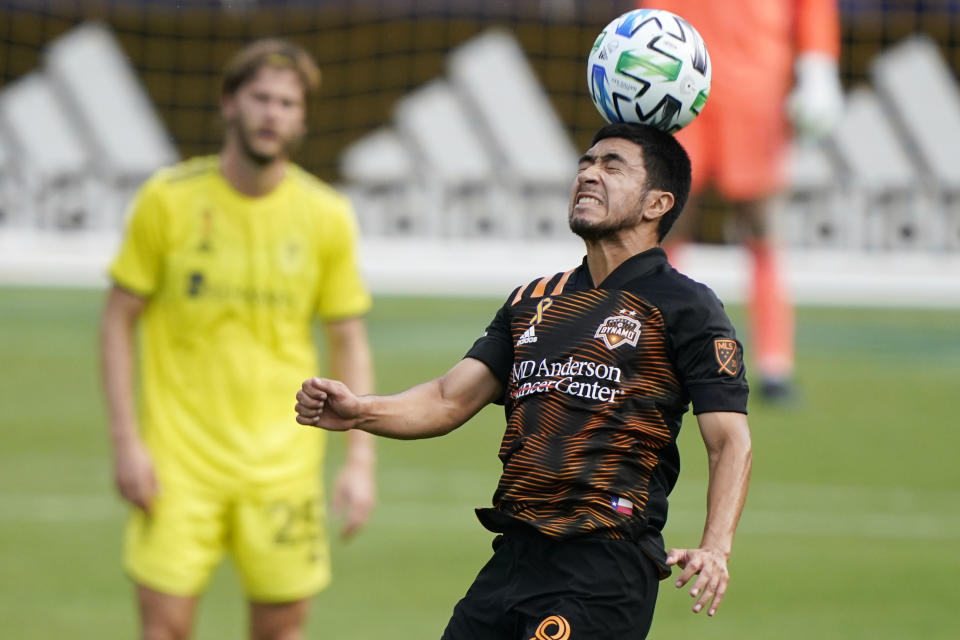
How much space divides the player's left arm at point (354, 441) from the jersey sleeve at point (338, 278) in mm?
41

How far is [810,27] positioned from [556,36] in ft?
56.5

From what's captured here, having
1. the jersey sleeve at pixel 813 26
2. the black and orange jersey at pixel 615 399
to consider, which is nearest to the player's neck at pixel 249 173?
the black and orange jersey at pixel 615 399

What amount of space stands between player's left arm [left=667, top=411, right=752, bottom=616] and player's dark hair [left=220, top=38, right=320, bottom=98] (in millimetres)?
2461

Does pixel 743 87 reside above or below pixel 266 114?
above

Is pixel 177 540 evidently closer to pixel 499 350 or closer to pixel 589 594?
pixel 499 350

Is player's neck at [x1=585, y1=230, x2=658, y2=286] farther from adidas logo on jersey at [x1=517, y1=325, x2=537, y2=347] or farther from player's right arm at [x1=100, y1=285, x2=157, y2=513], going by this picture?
player's right arm at [x1=100, y1=285, x2=157, y2=513]

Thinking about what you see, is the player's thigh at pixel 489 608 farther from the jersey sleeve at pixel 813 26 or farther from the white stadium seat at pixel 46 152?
the white stadium seat at pixel 46 152

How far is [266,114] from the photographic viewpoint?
5129mm

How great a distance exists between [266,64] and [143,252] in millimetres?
721

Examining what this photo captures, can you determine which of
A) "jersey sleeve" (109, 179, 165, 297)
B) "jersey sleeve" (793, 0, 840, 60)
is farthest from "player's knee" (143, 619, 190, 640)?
"jersey sleeve" (793, 0, 840, 60)

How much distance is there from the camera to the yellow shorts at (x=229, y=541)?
16.1 feet

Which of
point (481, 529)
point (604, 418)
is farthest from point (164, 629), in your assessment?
point (481, 529)

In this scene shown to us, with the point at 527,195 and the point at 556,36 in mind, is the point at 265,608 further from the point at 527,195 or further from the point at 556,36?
the point at 556,36

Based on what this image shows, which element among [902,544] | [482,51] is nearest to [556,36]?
[482,51]
